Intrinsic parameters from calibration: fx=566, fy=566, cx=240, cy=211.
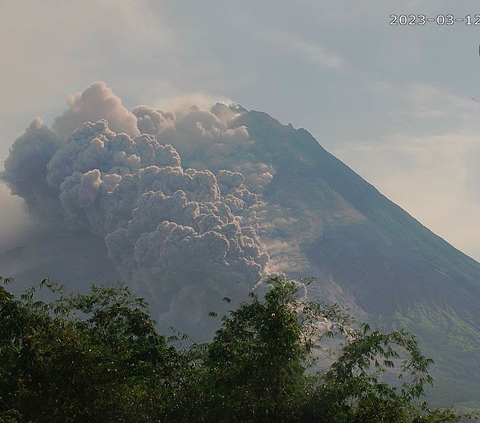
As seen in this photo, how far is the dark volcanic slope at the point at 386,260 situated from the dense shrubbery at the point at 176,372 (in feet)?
294

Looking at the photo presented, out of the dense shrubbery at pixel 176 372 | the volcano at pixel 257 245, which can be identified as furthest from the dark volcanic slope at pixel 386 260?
the dense shrubbery at pixel 176 372

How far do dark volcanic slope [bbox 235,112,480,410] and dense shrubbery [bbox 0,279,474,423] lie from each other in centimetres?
8960

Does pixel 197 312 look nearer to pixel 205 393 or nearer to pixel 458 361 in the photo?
pixel 458 361

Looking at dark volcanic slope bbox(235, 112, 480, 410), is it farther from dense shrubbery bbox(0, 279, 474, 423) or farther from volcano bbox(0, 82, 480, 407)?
dense shrubbery bbox(0, 279, 474, 423)

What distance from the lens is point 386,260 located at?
150625 millimetres

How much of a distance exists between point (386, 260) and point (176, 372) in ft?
460

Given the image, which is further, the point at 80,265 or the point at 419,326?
the point at 80,265

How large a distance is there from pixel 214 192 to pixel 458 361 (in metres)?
61.2

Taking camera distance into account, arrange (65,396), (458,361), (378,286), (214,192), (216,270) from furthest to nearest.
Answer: (378,286), (458,361), (214,192), (216,270), (65,396)

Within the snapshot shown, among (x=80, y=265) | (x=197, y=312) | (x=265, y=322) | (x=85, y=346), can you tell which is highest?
(x=265, y=322)

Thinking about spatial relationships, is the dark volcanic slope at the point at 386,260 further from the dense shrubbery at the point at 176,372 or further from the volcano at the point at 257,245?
the dense shrubbery at the point at 176,372

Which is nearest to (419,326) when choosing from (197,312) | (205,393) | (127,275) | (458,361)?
(458,361)

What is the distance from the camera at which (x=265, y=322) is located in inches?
596

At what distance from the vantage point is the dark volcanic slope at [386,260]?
12350 cm
